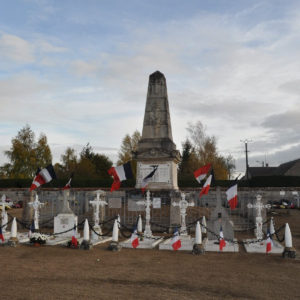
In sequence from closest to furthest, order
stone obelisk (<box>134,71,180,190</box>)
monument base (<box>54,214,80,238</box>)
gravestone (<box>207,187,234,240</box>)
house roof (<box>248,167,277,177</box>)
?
gravestone (<box>207,187,234,240</box>) → monument base (<box>54,214,80,238</box>) → stone obelisk (<box>134,71,180,190</box>) → house roof (<box>248,167,277,177</box>)

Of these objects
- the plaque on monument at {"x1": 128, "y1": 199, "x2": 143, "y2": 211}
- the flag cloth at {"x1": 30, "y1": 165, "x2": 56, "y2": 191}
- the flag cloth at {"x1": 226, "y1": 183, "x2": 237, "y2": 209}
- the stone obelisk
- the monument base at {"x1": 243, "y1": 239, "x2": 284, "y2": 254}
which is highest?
the stone obelisk

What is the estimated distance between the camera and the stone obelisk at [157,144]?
2103cm

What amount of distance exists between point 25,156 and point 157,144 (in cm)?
3126

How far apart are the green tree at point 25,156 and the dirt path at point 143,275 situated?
1494 inches

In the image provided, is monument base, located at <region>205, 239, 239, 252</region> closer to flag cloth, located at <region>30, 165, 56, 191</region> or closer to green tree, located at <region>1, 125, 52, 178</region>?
flag cloth, located at <region>30, 165, 56, 191</region>

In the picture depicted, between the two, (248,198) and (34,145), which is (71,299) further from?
(34,145)

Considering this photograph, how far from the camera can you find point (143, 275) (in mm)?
8180

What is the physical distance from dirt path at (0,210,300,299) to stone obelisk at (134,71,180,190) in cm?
969

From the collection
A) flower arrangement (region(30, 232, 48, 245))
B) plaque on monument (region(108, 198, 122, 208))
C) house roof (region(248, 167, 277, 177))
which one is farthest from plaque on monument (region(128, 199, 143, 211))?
house roof (region(248, 167, 277, 177))

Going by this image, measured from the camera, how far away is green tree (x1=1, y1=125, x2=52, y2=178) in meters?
47.2

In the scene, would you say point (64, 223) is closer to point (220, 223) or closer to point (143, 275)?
point (220, 223)

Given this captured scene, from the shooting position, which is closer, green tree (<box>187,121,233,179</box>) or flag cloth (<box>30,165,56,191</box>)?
flag cloth (<box>30,165,56,191</box>)

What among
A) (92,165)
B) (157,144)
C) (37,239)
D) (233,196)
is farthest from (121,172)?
(92,165)

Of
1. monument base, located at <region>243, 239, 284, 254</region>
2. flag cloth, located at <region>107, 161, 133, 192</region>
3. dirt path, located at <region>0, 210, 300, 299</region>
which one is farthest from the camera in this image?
flag cloth, located at <region>107, 161, 133, 192</region>
